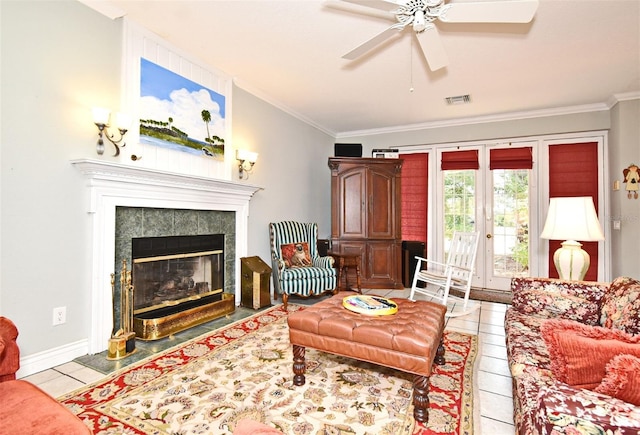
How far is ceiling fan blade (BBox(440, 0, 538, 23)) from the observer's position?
1.76m

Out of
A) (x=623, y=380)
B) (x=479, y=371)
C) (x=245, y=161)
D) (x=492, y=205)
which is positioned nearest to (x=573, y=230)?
(x=479, y=371)

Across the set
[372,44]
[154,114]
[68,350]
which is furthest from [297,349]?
[154,114]

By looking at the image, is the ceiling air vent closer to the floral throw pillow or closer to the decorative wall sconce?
the decorative wall sconce

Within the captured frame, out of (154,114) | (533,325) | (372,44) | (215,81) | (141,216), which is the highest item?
(215,81)

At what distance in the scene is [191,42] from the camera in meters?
2.89

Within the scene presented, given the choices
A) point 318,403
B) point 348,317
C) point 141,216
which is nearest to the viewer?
point 318,403

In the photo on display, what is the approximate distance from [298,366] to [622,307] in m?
1.85

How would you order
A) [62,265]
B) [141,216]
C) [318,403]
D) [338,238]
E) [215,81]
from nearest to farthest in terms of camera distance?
[318,403] < [62,265] < [141,216] < [215,81] < [338,238]

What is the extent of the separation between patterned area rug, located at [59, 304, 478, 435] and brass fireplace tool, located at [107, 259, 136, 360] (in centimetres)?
24

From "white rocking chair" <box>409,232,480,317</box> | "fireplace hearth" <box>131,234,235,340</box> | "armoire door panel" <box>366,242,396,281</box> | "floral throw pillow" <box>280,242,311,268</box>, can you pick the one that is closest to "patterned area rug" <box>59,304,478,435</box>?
"fireplace hearth" <box>131,234,235,340</box>

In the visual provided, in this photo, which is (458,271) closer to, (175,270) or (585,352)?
(585,352)

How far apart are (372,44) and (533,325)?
7.16ft

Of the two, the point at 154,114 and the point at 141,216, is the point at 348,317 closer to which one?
the point at 141,216

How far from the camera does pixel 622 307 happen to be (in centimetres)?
171
